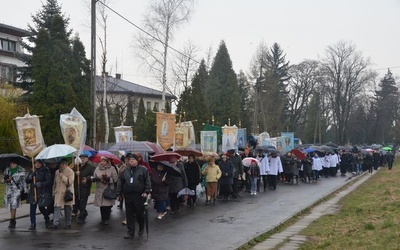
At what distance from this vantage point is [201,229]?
1460 centimetres

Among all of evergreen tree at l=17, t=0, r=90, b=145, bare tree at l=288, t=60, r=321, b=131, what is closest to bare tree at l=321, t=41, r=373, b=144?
bare tree at l=288, t=60, r=321, b=131

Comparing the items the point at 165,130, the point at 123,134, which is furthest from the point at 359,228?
the point at 123,134

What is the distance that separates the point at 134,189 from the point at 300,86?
241 feet

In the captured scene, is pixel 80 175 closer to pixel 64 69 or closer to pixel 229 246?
pixel 229 246

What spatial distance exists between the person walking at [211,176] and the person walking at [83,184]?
17.8ft

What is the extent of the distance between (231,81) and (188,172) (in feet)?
157

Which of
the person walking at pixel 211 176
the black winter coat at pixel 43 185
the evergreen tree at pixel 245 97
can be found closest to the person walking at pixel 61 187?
the black winter coat at pixel 43 185

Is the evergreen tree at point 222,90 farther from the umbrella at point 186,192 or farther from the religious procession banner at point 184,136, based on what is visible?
the umbrella at point 186,192

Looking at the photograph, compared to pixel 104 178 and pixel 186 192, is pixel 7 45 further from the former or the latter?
pixel 104 178

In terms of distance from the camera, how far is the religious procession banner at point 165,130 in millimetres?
24219

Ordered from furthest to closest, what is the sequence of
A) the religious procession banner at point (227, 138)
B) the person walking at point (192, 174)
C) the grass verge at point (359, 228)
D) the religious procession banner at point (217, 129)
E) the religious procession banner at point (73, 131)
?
the religious procession banner at point (217, 129)
the religious procession banner at point (227, 138)
the person walking at point (192, 174)
the religious procession banner at point (73, 131)
the grass verge at point (359, 228)

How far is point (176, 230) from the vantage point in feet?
47.3

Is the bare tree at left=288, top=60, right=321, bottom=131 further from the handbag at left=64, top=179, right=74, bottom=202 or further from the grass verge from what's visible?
the handbag at left=64, top=179, right=74, bottom=202

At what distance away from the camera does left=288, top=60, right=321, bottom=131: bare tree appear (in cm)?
8356
